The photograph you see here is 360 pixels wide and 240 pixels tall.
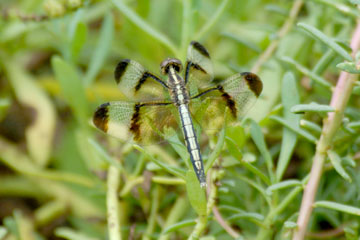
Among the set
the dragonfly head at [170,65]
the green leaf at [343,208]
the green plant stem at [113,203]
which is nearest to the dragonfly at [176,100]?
the dragonfly head at [170,65]

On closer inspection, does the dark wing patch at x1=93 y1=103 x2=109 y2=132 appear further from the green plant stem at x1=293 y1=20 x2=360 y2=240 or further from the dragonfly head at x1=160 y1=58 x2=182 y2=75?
the green plant stem at x1=293 y1=20 x2=360 y2=240

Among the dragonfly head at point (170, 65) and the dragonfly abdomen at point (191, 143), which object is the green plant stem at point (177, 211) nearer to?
the dragonfly abdomen at point (191, 143)

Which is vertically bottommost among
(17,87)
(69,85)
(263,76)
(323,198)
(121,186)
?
(323,198)

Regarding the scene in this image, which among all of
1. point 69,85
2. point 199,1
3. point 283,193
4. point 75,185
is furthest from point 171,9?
point 283,193

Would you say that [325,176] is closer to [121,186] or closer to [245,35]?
[121,186]

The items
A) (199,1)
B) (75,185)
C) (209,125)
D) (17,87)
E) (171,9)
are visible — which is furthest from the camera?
(171,9)
